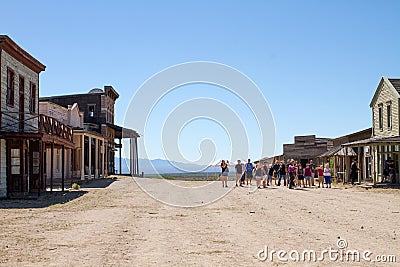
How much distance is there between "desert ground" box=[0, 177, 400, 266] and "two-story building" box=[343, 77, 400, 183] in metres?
15.2

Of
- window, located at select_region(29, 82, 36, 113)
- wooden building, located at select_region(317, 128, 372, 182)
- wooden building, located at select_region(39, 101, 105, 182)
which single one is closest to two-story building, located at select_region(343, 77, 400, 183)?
wooden building, located at select_region(317, 128, 372, 182)

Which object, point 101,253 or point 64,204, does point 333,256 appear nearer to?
point 101,253

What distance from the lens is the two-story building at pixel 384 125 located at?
33856mm

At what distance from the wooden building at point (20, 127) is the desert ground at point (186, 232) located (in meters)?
3.73

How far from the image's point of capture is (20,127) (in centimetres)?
2488

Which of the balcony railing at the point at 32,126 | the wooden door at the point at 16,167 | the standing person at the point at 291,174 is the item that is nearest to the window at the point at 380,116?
the standing person at the point at 291,174

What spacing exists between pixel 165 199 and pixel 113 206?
3.45 meters

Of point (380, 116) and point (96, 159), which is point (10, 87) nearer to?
point (96, 159)

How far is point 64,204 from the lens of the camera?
1966cm

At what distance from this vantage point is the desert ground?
9219 mm

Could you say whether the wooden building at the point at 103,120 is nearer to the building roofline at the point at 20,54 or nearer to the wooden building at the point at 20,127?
the building roofline at the point at 20,54

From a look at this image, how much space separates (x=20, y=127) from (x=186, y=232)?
14777 mm

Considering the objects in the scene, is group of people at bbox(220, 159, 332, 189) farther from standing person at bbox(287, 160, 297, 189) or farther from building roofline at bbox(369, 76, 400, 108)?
building roofline at bbox(369, 76, 400, 108)

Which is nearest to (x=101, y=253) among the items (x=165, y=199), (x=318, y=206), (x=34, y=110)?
(x=318, y=206)
